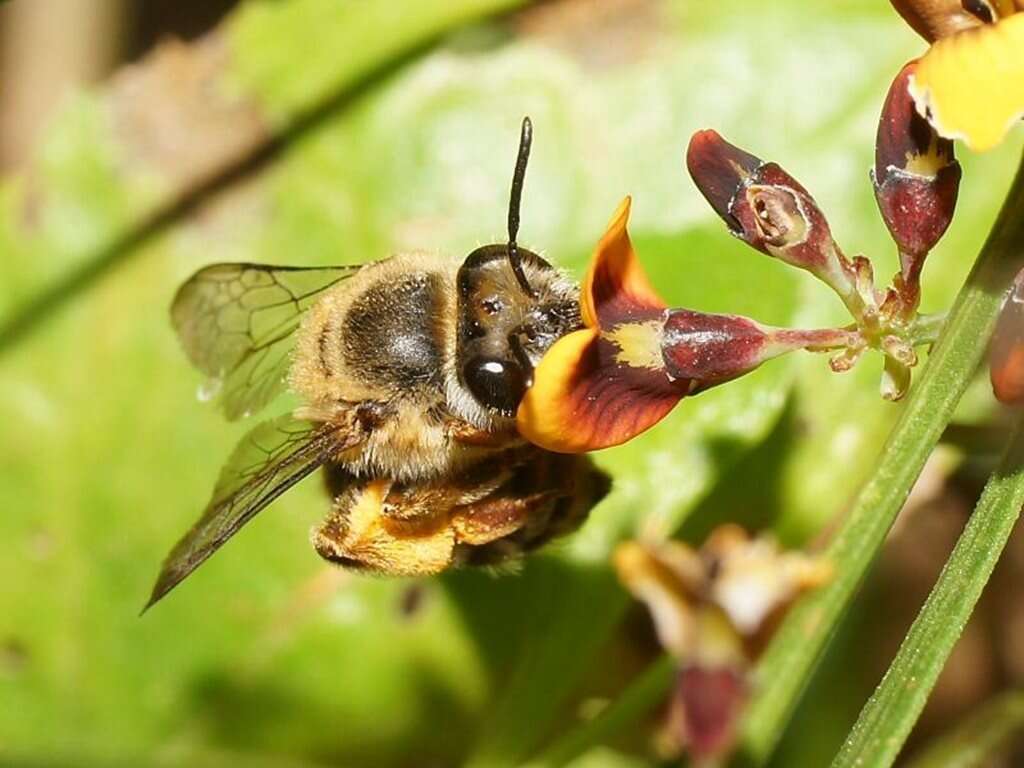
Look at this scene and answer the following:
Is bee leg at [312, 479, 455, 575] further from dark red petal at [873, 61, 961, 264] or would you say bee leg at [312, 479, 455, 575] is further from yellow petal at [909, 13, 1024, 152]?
yellow petal at [909, 13, 1024, 152]

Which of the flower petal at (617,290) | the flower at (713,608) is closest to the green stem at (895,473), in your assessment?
the flower at (713,608)

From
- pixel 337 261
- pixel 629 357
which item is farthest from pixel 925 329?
pixel 337 261

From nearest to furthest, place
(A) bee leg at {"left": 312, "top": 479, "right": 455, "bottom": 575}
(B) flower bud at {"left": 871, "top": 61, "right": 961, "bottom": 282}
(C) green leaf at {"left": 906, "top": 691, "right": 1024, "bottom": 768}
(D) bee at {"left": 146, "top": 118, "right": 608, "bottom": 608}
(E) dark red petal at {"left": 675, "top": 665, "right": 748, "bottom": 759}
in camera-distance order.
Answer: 1. (B) flower bud at {"left": 871, "top": 61, "right": 961, "bottom": 282}
2. (D) bee at {"left": 146, "top": 118, "right": 608, "bottom": 608}
3. (A) bee leg at {"left": 312, "top": 479, "right": 455, "bottom": 575}
4. (E) dark red petal at {"left": 675, "top": 665, "right": 748, "bottom": 759}
5. (C) green leaf at {"left": 906, "top": 691, "right": 1024, "bottom": 768}

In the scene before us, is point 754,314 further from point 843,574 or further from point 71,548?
point 71,548

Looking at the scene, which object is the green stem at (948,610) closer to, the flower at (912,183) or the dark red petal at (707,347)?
the flower at (912,183)

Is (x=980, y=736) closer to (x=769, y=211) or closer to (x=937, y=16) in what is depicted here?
(x=769, y=211)

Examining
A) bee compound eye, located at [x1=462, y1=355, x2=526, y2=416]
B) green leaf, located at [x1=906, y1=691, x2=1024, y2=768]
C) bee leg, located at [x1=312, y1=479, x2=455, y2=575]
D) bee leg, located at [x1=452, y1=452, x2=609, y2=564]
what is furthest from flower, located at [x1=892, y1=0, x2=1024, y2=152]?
green leaf, located at [x1=906, y1=691, x2=1024, y2=768]
